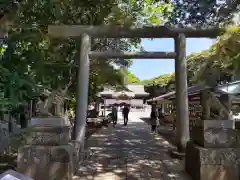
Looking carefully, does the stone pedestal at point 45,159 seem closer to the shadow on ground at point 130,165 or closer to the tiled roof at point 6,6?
the shadow on ground at point 130,165

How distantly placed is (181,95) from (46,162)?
450 centimetres

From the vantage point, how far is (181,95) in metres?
8.77

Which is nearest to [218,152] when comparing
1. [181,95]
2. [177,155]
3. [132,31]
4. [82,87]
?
[177,155]

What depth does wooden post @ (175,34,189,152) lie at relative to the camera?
8555mm

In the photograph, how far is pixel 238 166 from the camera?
5.70 metres

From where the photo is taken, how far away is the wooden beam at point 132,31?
28.8 feet

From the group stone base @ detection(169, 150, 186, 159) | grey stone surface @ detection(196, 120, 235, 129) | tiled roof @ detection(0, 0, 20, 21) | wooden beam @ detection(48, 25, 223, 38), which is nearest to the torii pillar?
wooden beam @ detection(48, 25, 223, 38)

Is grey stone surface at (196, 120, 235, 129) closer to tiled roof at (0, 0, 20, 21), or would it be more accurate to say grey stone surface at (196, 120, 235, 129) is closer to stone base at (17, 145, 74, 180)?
stone base at (17, 145, 74, 180)

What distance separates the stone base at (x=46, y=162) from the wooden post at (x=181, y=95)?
150 inches

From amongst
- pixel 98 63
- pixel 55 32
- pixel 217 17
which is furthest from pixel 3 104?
pixel 98 63

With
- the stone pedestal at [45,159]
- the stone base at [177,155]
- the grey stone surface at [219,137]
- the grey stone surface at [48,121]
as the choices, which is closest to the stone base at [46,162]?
the stone pedestal at [45,159]

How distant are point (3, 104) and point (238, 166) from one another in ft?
14.4

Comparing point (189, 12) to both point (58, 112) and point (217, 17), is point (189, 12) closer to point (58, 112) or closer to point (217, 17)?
point (217, 17)

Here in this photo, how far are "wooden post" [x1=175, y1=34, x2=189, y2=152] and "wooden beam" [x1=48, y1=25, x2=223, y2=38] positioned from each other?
26 centimetres
